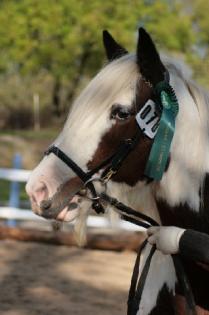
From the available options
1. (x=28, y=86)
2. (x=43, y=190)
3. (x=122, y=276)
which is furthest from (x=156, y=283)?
(x=28, y=86)

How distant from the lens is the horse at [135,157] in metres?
2.18

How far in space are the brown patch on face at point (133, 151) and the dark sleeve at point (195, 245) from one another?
0.29 metres

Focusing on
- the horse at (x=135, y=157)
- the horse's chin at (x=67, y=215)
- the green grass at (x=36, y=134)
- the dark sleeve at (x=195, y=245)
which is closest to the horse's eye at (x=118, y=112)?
the horse at (x=135, y=157)

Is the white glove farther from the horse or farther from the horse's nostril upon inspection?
the horse's nostril

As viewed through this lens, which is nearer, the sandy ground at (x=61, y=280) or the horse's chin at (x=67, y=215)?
the horse's chin at (x=67, y=215)

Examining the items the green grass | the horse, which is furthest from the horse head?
the green grass

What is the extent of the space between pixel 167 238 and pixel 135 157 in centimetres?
33

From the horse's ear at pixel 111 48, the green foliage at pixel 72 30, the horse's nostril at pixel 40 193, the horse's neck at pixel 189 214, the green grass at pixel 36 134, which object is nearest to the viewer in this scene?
the horse's nostril at pixel 40 193

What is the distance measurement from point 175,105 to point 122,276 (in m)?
4.72

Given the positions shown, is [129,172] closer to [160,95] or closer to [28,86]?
[160,95]

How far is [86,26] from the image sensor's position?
28.9 meters

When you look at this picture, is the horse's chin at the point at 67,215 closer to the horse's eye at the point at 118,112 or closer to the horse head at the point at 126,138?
the horse head at the point at 126,138

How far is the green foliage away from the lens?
28625mm

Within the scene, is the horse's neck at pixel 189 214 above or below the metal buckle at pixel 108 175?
below
